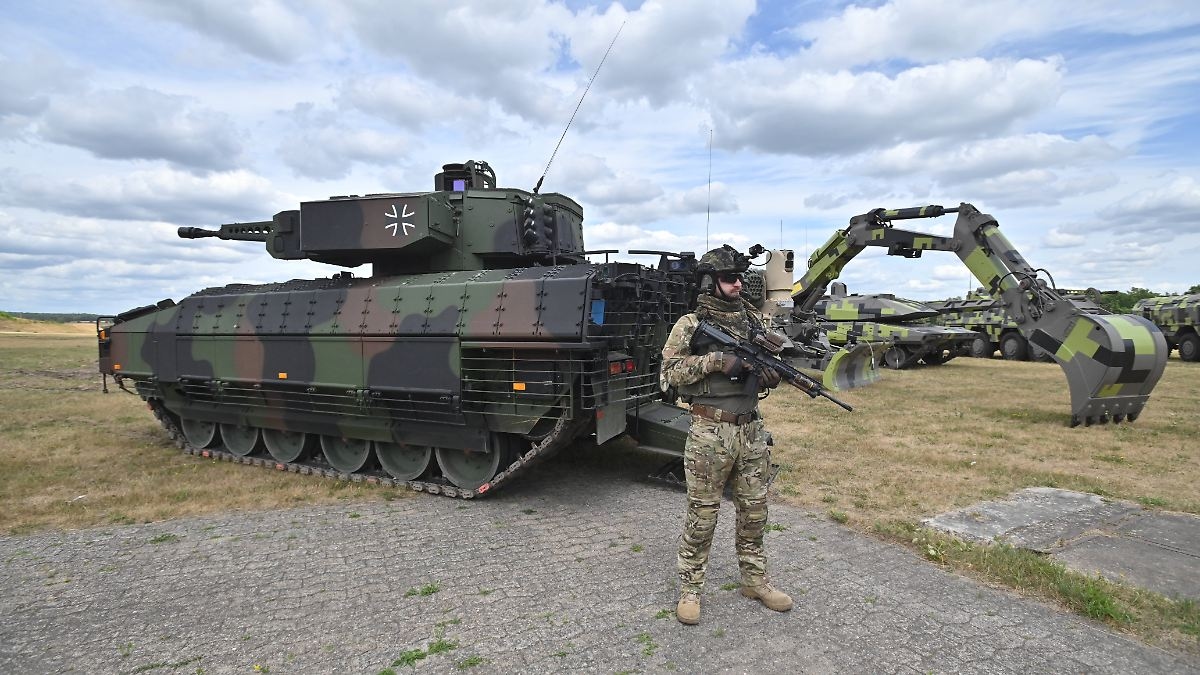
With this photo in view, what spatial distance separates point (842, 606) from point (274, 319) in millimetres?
6973

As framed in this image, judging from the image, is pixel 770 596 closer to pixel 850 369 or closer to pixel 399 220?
pixel 399 220

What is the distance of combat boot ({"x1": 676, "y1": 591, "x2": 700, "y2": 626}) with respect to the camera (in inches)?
164

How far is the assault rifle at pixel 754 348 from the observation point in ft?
14.0

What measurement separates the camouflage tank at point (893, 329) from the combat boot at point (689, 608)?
17.2 meters

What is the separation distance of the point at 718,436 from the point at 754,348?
0.59 metres

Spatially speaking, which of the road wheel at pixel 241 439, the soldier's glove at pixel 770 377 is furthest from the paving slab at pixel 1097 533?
the road wheel at pixel 241 439

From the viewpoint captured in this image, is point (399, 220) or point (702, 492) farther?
point (399, 220)

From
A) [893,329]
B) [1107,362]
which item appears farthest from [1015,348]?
[1107,362]

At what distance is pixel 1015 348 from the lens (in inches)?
992

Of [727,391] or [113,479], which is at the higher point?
[727,391]

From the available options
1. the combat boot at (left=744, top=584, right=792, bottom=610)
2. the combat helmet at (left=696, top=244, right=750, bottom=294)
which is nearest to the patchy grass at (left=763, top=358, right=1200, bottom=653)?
the combat boot at (left=744, top=584, right=792, bottom=610)

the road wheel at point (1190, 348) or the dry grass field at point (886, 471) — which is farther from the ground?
the road wheel at point (1190, 348)

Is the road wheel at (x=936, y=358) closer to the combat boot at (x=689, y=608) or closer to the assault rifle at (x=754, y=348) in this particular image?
the assault rifle at (x=754, y=348)

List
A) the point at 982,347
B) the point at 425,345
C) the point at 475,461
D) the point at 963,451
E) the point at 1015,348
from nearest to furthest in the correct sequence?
the point at 425,345, the point at 475,461, the point at 963,451, the point at 1015,348, the point at 982,347
